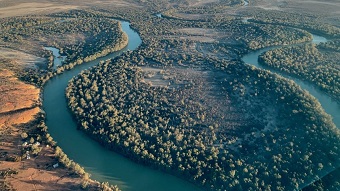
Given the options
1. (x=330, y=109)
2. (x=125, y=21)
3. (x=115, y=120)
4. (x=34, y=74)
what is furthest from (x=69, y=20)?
(x=330, y=109)

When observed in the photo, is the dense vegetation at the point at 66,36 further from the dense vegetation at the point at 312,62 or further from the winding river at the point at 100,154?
the dense vegetation at the point at 312,62

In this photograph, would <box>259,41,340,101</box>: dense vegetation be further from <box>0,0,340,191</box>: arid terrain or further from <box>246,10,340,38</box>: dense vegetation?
<box>0,0,340,191</box>: arid terrain

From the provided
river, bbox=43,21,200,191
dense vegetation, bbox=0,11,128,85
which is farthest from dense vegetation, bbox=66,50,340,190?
dense vegetation, bbox=0,11,128,85

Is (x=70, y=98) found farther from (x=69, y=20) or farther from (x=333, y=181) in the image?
(x=69, y=20)

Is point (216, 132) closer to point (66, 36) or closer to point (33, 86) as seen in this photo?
point (33, 86)

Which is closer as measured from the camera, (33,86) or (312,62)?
(33,86)

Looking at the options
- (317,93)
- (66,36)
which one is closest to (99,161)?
(317,93)

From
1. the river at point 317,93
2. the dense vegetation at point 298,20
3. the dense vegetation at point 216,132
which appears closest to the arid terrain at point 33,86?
the dense vegetation at point 298,20
